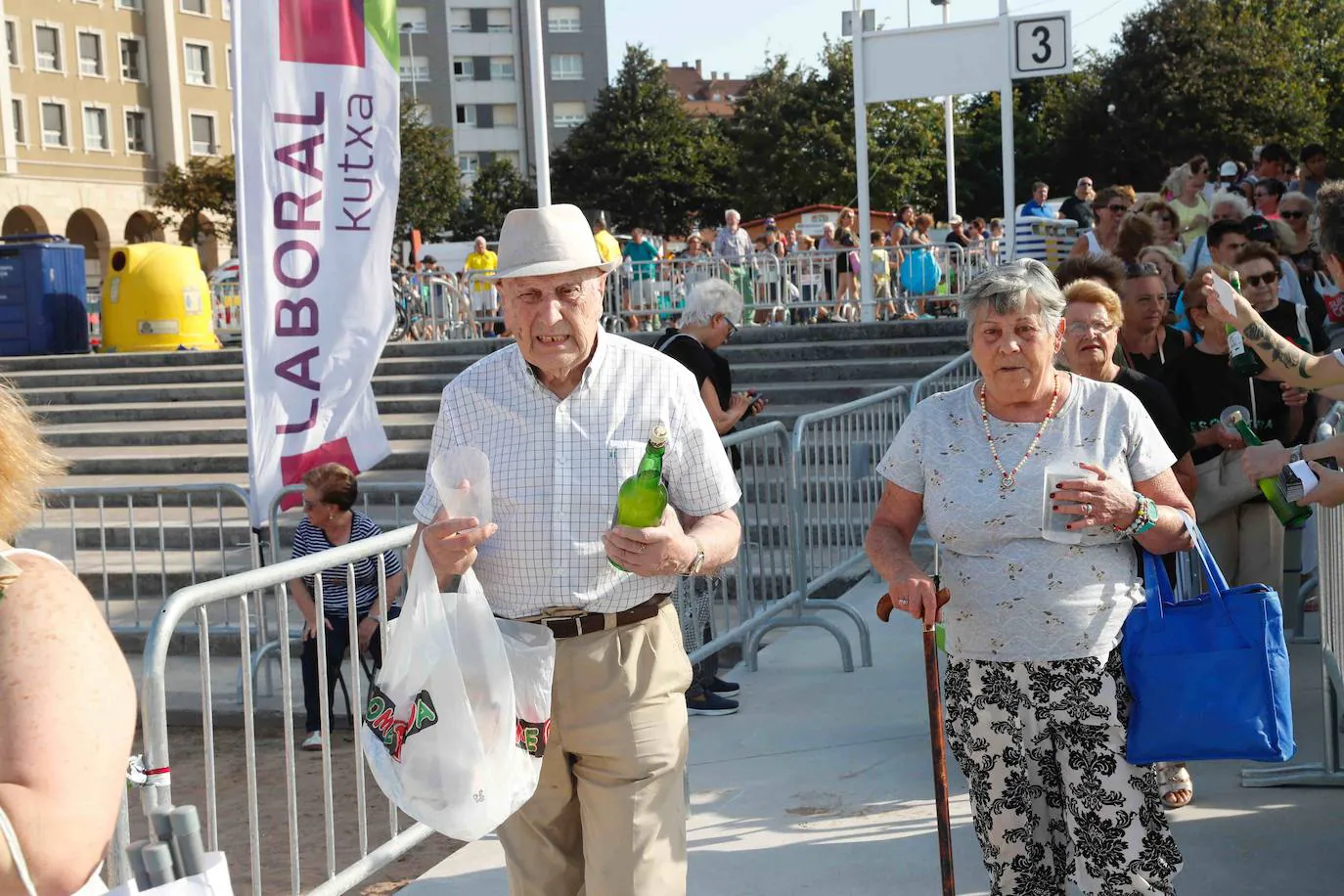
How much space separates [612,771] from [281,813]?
4.14 metres

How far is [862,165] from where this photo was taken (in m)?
15.5

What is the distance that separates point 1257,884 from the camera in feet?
Answer: 14.2

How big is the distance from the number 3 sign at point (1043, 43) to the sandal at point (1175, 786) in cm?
995

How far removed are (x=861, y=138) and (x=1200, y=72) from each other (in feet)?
123

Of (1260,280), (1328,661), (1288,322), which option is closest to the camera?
(1328,661)

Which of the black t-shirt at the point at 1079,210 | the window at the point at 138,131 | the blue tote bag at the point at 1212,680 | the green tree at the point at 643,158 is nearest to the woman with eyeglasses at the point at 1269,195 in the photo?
the black t-shirt at the point at 1079,210

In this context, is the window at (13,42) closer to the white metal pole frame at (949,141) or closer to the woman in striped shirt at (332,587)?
the white metal pole frame at (949,141)

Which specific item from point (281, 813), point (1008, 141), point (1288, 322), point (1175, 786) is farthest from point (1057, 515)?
point (1008, 141)

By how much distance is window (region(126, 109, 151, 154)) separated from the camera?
193 feet

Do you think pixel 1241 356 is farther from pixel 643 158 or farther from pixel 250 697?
pixel 643 158

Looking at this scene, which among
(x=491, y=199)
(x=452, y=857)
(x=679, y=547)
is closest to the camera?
(x=679, y=547)

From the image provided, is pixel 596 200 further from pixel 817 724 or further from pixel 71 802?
pixel 71 802

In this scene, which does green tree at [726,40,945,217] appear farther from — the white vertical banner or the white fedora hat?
the white fedora hat

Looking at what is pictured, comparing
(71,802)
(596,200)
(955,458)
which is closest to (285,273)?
(955,458)
